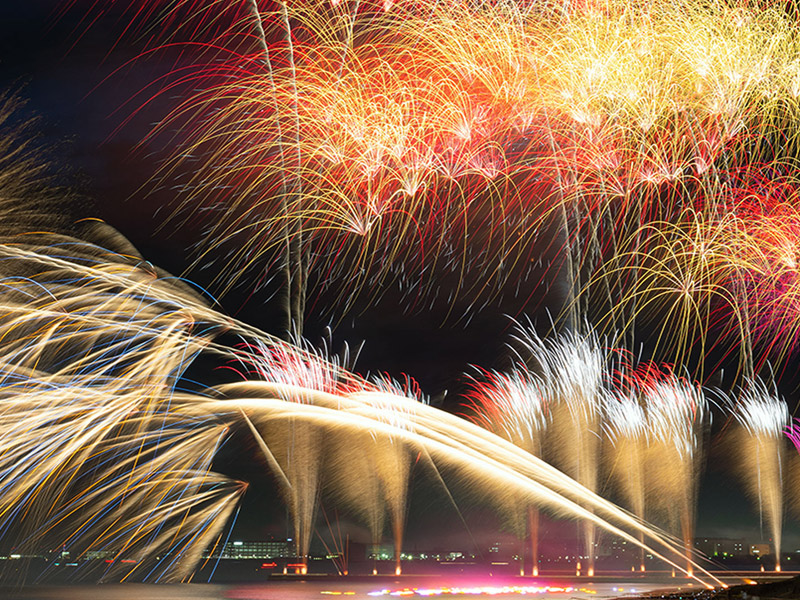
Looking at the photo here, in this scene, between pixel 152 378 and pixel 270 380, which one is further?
pixel 270 380

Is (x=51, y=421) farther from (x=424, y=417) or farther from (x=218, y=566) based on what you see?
(x=218, y=566)

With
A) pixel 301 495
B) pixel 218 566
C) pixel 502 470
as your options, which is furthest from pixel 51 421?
pixel 218 566

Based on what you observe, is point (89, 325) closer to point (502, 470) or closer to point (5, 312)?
point (5, 312)

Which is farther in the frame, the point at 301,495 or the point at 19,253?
the point at 301,495

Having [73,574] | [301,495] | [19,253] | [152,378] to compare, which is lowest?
[73,574]

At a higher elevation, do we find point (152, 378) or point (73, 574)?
point (152, 378)

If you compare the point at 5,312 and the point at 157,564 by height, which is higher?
the point at 5,312

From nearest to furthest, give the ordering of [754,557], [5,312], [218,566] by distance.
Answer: [5,312] < [754,557] < [218,566]

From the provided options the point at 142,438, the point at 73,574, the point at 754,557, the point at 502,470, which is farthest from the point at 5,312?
the point at 73,574

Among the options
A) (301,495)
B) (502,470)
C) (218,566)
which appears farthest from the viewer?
(218,566)
